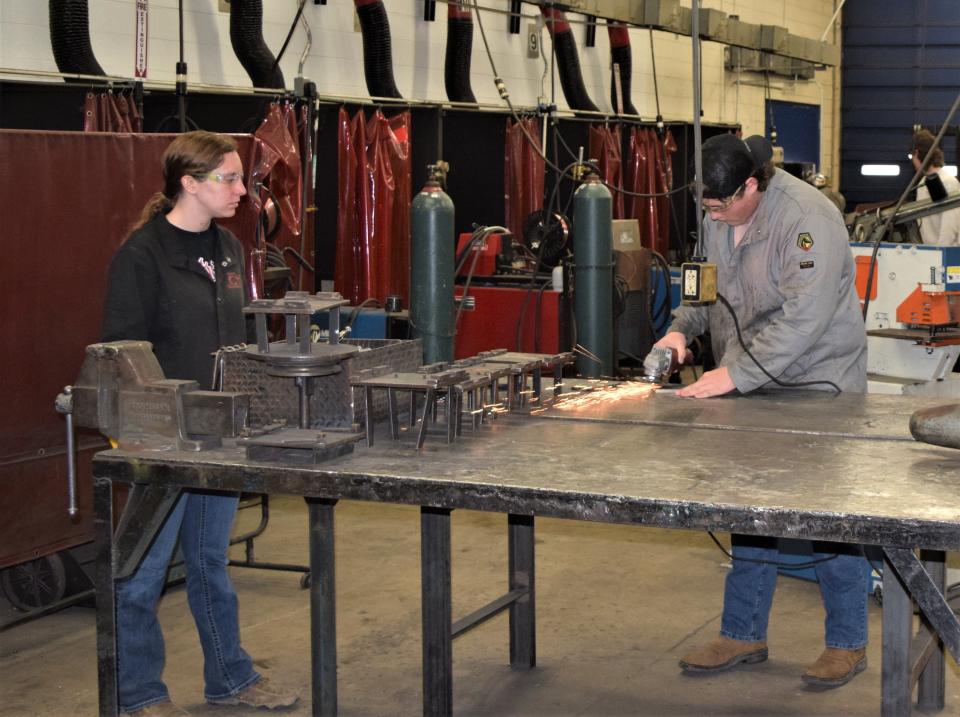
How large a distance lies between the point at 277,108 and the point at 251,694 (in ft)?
10.5

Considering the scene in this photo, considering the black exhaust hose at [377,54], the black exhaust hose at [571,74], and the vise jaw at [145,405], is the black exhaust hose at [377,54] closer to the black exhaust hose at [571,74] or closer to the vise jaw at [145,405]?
the black exhaust hose at [571,74]

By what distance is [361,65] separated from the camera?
23.5ft

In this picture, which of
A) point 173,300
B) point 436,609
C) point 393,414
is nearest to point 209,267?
point 173,300

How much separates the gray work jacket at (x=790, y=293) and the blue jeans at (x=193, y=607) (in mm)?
1344

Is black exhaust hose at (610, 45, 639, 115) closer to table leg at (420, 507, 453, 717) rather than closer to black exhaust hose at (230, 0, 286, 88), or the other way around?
black exhaust hose at (230, 0, 286, 88)

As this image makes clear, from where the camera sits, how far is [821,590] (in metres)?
3.38

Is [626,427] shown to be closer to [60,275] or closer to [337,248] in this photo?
[60,275]

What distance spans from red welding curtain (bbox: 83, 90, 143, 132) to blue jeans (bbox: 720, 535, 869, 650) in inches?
121

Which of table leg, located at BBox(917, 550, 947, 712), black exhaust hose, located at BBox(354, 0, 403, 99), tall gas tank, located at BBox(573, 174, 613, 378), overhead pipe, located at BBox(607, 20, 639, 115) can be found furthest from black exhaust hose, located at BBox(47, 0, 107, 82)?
overhead pipe, located at BBox(607, 20, 639, 115)

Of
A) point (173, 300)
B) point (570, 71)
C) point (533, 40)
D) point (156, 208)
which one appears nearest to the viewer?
point (173, 300)

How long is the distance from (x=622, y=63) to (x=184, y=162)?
258 inches

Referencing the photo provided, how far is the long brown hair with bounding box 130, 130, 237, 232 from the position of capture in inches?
122

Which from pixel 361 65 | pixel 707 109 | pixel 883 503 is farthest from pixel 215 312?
pixel 707 109

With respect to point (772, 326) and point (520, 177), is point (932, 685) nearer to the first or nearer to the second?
point (772, 326)
